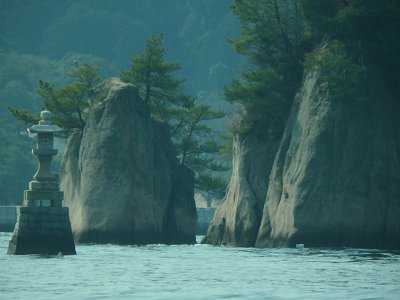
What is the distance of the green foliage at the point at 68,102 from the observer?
3167 inches

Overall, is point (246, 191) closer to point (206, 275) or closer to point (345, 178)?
point (345, 178)

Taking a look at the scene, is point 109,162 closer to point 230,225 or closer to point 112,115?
point 112,115

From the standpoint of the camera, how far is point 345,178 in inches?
2532

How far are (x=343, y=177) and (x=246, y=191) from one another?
920 centimetres

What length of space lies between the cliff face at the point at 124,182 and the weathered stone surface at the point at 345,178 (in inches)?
406

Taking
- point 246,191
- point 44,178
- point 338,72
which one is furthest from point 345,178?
point 44,178

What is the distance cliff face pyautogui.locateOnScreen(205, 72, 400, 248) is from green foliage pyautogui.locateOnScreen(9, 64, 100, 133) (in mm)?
17917

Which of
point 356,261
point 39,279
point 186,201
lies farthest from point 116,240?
point 39,279

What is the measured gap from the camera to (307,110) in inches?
2643

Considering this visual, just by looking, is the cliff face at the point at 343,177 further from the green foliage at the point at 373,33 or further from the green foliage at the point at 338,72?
the green foliage at the point at 373,33

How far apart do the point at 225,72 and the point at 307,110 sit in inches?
5165

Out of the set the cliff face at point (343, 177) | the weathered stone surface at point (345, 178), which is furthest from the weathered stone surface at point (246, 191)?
the weathered stone surface at point (345, 178)

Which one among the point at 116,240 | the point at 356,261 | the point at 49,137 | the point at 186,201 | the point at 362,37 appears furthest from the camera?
the point at 186,201

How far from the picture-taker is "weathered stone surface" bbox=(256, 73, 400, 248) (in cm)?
6372
